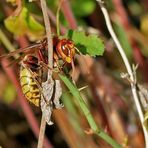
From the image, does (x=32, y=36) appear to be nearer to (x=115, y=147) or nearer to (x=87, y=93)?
(x=87, y=93)

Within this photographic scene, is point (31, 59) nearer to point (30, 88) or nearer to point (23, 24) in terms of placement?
point (30, 88)

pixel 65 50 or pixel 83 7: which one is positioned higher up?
pixel 65 50

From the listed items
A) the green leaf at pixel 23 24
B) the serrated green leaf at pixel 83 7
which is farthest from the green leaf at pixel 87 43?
the serrated green leaf at pixel 83 7

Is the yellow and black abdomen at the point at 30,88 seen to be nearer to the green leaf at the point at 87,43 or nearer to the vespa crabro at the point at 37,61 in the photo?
the vespa crabro at the point at 37,61

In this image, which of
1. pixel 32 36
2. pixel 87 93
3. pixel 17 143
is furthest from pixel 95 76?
pixel 17 143

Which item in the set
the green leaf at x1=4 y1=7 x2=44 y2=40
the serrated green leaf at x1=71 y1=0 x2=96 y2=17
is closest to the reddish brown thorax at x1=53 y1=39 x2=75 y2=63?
the green leaf at x1=4 y1=7 x2=44 y2=40

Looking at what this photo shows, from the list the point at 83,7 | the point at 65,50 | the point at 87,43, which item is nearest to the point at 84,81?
the point at 83,7
